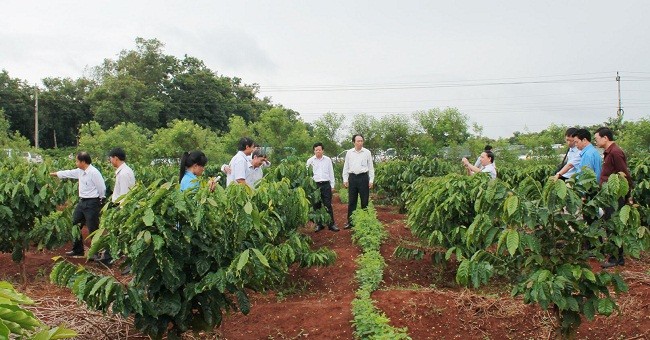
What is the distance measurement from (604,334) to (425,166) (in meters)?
7.93

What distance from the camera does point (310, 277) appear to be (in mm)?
6754

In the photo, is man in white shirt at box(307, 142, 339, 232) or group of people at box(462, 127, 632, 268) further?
man in white shirt at box(307, 142, 339, 232)

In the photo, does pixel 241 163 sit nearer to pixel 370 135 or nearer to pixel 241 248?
pixel 241 248

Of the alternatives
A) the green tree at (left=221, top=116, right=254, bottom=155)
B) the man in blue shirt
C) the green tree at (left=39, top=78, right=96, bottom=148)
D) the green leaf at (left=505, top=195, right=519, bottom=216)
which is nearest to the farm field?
the man in blue shirt

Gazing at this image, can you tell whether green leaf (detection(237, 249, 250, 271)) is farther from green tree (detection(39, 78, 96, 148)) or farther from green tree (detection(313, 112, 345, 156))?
green tree (detection(39, 78, 96, 148))

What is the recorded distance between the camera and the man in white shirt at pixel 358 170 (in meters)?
8.89

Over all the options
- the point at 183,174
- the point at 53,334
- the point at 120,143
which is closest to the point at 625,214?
the point at 53,334

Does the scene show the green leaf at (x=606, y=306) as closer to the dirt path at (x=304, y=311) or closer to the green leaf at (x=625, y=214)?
the green leaf at (x=625, y=214)

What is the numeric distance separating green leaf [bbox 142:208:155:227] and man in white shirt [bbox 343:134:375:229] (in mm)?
5725

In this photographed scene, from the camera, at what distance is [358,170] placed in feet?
29.3

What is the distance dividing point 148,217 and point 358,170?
230 inches

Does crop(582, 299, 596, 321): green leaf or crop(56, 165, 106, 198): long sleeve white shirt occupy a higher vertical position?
crop(56, 165, 106, 198): long sleeve white shirt

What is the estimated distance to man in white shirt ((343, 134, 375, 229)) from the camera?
8891mm

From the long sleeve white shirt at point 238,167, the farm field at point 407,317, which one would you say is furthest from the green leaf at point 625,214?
the long sleeve white shirt at point 238,167
